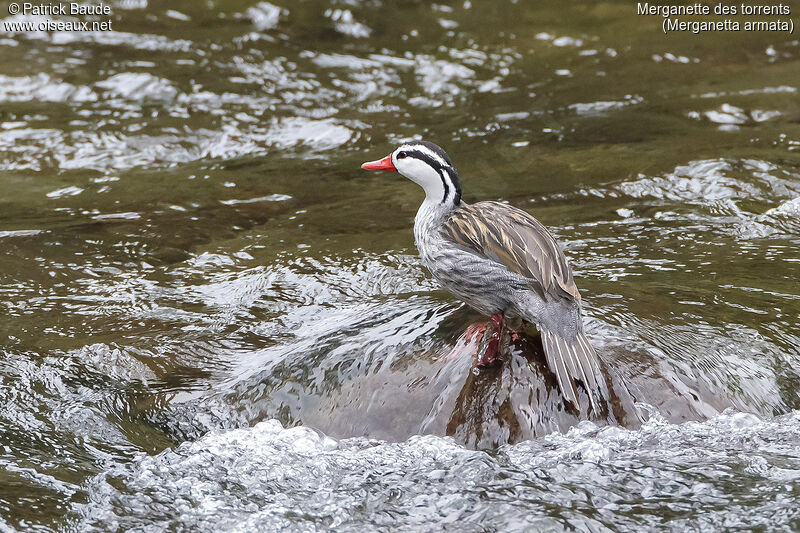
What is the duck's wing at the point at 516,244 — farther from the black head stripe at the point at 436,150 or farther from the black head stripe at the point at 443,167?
the black head stripe at the point at 436,150

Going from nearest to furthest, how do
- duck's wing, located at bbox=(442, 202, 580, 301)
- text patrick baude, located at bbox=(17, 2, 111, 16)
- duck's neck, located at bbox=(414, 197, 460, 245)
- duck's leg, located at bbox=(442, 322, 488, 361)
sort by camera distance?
duck's wing, located at bbox=(442, 202, 580, 301) → duck's leg, located at bbox=(442, 322, 488, 361) → duck's neck, located at bbox=(414, 197, 460, 245) → text patrick baude, located at bbox=(17, 2, 111, 16)

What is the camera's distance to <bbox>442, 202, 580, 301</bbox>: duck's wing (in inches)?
187

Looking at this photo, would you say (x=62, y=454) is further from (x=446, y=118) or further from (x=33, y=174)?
(x=446, y=118)

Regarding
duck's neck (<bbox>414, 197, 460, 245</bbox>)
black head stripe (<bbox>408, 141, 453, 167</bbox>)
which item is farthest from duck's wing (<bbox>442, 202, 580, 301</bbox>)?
black head stripe (<bbox>408, 141, 453, 167</bbox>)

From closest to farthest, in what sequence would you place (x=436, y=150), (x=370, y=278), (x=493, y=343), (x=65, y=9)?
(x=493, y=343) → (x=436, y=150) → (x=370, y=278) → (x=65, y=9)

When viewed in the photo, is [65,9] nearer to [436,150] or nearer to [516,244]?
[436,150]

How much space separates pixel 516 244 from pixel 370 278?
5.44 ft

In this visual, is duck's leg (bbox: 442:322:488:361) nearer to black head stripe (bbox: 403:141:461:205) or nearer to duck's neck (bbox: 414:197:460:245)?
duck's neck (bbox: 414:197:460:245)

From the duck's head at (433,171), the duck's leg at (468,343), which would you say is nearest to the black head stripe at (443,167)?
the duck's head at (433,171)

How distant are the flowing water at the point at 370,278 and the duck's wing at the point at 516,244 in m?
0.41

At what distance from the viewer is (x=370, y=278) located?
6375mm

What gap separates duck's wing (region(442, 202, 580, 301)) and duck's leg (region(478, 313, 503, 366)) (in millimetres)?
321

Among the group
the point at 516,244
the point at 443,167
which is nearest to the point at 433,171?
the point at 443,167

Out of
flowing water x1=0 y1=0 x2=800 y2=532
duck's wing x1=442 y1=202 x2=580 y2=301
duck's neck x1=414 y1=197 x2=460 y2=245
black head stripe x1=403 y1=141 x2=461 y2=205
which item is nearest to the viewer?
flowing water x1=0 y1=0 x2=800 y2=532
